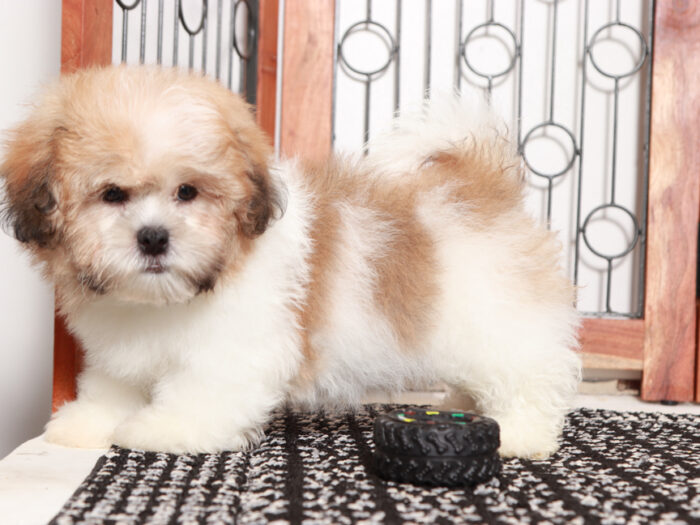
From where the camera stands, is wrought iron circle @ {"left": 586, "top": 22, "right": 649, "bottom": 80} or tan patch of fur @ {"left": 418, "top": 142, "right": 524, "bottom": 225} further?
wrought iron circle @ {"left": 586, "top": 22, "right": 649, "bottom": 80}

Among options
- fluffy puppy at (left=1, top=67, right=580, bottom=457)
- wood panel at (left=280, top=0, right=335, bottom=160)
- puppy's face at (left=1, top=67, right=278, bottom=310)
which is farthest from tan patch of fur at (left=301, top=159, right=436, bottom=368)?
wood panel at (left=280, top=0, right=335, bottom=160)

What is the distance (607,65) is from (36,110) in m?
2.26

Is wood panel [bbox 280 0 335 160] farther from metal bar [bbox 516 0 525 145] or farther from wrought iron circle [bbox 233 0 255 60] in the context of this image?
metal bar [bbox 516 0 525 145]

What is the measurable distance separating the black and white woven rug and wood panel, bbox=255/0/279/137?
148 centimetres

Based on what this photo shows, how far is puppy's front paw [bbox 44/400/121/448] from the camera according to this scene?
196cm

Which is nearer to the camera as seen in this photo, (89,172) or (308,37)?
(89,172)

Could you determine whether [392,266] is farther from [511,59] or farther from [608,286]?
[511,59]

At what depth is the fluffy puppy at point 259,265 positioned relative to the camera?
1.65 meters

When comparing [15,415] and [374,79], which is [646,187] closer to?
[374,79]

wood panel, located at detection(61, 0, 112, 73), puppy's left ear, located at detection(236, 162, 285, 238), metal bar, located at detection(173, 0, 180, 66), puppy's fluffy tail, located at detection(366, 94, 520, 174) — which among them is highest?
metal bar, located at detection(173, 0, 180, 66)

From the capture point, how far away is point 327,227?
6.50 feet

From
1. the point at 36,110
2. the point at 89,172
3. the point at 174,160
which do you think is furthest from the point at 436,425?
the point at 36,110

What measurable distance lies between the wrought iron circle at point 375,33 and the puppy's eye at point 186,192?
1.65 metres

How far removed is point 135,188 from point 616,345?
2061 millimetres
